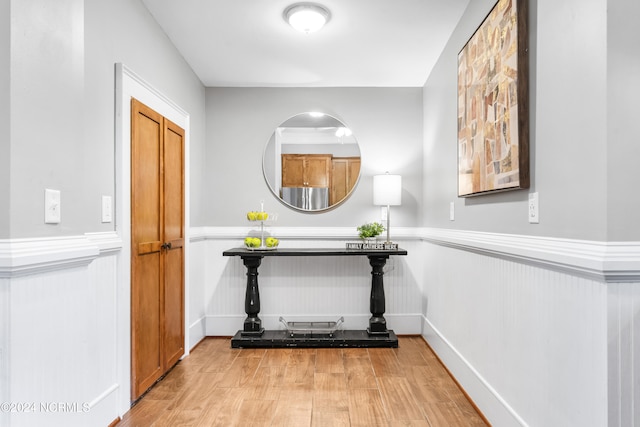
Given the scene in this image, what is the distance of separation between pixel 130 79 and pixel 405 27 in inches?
69.6

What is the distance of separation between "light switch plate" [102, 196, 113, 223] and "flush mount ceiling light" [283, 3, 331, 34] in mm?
1511

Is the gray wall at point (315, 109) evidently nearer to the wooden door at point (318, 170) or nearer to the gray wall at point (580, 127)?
the wooden door at point (318, 170)

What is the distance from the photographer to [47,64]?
4.03ft

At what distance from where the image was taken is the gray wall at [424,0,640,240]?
1181mm

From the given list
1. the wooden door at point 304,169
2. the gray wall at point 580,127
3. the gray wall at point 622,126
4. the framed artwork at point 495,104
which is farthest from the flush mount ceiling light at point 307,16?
the gray wall at point 622,126

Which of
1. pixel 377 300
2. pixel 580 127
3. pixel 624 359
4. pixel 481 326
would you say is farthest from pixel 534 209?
pixel 377 300

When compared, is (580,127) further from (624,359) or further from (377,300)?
(377,300)

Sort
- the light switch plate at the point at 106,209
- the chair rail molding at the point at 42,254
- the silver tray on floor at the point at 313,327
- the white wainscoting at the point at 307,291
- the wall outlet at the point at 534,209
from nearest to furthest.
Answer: the chair rail molding at the point at 42,254, the wall outlet at the point at 534,209, the light switch plate at the point at 106,209, the silver tray on floor at the point at 313,327, the white wainscoting at the point at 307,291

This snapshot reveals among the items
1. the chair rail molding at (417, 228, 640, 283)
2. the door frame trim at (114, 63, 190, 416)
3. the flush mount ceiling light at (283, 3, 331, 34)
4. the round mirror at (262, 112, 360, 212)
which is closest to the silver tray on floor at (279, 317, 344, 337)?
the round mirror at (262, 112, 360, 212)

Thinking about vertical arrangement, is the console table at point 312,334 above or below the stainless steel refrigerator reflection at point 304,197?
below

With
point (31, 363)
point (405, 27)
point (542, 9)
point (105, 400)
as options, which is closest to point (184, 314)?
point (105, 400)

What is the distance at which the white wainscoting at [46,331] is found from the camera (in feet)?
3.57

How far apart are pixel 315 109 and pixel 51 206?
113 inches

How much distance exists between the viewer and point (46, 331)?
121cm
